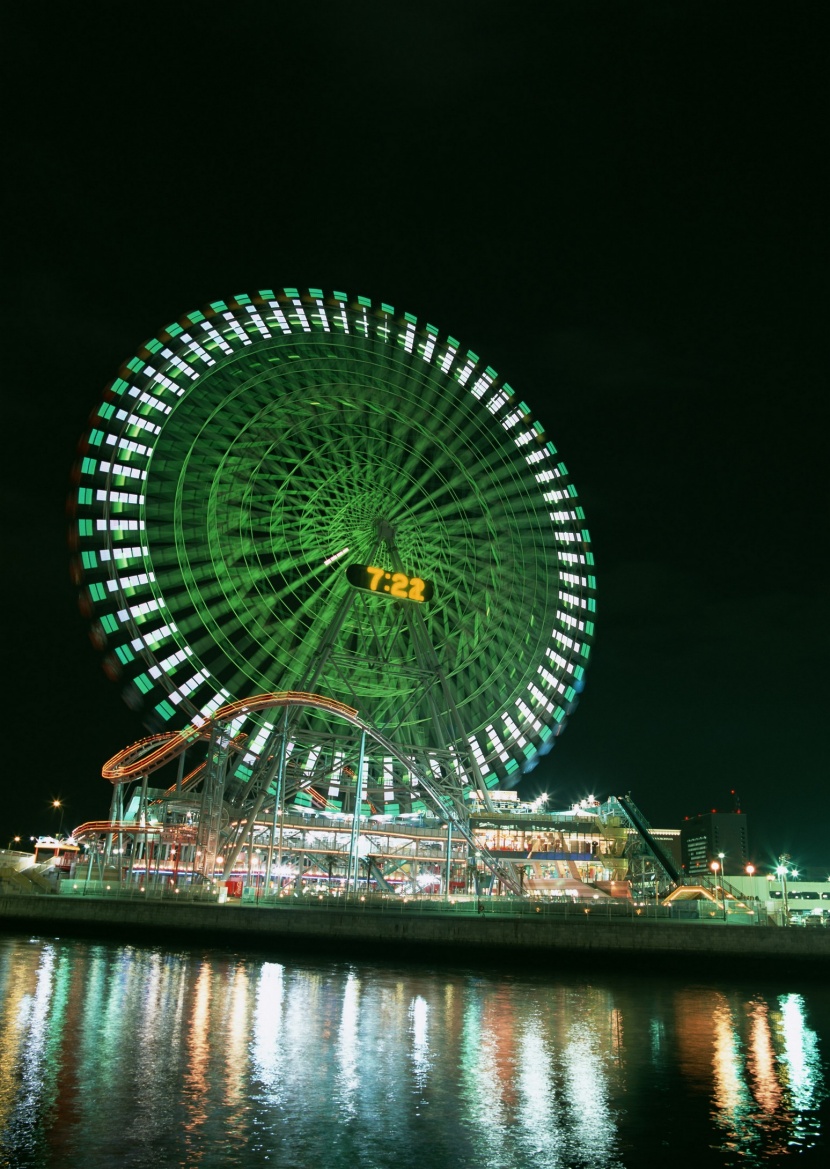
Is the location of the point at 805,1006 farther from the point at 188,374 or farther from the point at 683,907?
the point at 188,374

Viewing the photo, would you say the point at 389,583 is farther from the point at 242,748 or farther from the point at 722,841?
the point at 722,841

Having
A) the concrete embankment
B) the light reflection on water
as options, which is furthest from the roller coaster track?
the light reflection on water

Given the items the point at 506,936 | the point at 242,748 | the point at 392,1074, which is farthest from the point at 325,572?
the point at 392,1074

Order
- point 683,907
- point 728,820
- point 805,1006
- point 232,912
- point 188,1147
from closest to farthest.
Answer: point 188,1147 < point 805,1006 < point 232,912 < point 683,907 < point 728,820

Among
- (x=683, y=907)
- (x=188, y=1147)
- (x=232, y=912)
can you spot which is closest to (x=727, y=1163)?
(x=188, y=1147)

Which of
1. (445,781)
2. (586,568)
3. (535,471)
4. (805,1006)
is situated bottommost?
(805,1006)
